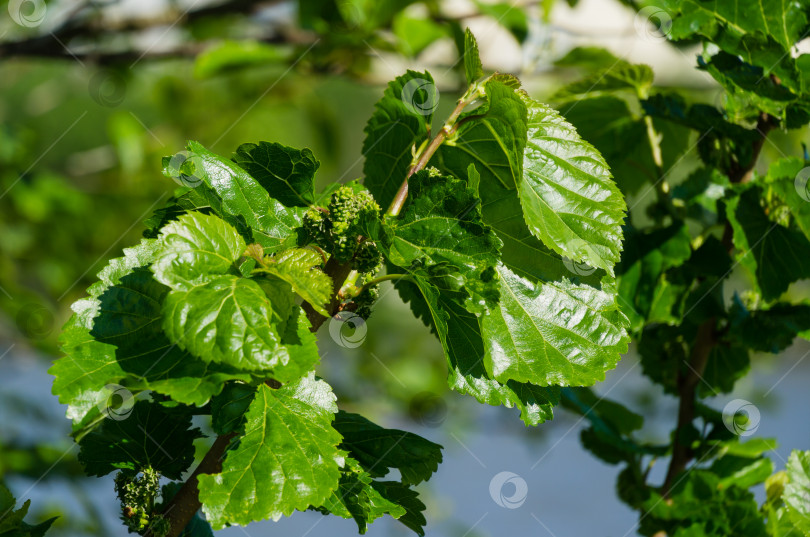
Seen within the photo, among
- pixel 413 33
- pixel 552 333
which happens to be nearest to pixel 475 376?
pixel 552 333

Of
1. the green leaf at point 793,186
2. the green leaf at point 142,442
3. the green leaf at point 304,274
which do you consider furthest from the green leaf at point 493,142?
the green leaf at point 793,186

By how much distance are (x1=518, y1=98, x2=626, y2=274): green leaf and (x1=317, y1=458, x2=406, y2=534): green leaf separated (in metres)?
0.20

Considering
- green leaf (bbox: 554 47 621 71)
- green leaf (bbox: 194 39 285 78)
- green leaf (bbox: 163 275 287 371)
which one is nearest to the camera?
green leaf (bbox: 163 275 287 371)

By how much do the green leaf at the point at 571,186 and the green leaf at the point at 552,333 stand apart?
4 cm

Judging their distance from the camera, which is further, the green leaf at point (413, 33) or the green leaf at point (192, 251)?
the green leaf at point (413, 33)

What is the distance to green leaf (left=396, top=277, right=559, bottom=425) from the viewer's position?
1.59 ft

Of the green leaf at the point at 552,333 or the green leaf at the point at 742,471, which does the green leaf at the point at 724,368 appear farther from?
the green leaf at the point at 552,333

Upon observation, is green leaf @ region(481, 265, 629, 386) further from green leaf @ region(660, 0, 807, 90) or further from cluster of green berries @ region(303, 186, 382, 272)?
green leaf @ region(660, 0, 807, 90)

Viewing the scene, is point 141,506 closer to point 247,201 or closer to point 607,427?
point 247,201

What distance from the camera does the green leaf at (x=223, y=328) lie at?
1.29 ft

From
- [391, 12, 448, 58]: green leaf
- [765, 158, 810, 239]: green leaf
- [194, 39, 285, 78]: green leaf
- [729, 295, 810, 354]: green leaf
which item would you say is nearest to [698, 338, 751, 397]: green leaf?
[729, 295, 810, 354]: green leaf

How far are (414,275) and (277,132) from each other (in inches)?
78.5

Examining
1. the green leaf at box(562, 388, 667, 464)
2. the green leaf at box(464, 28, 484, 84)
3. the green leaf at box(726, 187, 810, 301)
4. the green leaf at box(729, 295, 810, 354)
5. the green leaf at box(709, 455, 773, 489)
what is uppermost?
the green leaf at box(464, 28, 484, 84)

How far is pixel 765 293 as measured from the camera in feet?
2.45
